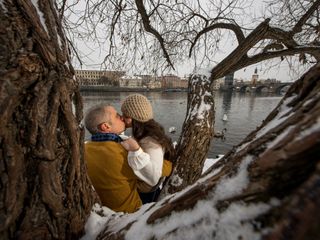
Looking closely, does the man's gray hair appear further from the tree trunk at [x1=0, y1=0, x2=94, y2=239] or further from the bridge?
the bridge

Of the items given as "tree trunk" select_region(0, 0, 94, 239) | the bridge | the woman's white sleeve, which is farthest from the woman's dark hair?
the bridge

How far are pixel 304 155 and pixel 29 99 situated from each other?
2.68 feet

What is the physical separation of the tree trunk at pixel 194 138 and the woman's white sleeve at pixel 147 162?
633 mm

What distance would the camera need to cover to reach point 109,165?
1.46 metres

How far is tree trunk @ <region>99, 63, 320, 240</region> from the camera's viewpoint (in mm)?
392

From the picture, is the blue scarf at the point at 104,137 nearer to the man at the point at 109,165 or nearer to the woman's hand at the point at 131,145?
the man at the point at 109,165

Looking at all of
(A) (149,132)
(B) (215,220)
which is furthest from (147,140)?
(B) (215,220)

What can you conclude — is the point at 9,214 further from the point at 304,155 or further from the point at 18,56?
the point at 304,155

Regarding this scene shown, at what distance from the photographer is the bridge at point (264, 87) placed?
138 ft

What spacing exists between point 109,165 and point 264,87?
51.4 m

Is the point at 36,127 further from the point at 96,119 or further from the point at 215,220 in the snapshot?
the point at 96,119

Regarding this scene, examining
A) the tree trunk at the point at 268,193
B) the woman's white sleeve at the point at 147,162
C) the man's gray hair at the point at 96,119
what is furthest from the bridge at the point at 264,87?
the tree trunk at the point at 268,193

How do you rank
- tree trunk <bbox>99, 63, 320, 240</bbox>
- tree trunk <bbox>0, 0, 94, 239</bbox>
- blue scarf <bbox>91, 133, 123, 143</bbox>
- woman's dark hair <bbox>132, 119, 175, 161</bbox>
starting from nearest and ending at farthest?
tree trunk <bbox>99, 63, 320, 240</bbox>, tree trunk <bbox>0, 0, 94, 239</bbox>, blue scarf <bbox>91, 133, 123, 143</bbox>, woman's dark hair <bbox>132, 119, 175, 161</bbox>

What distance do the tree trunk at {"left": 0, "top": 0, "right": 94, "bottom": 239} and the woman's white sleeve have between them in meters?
0.55
